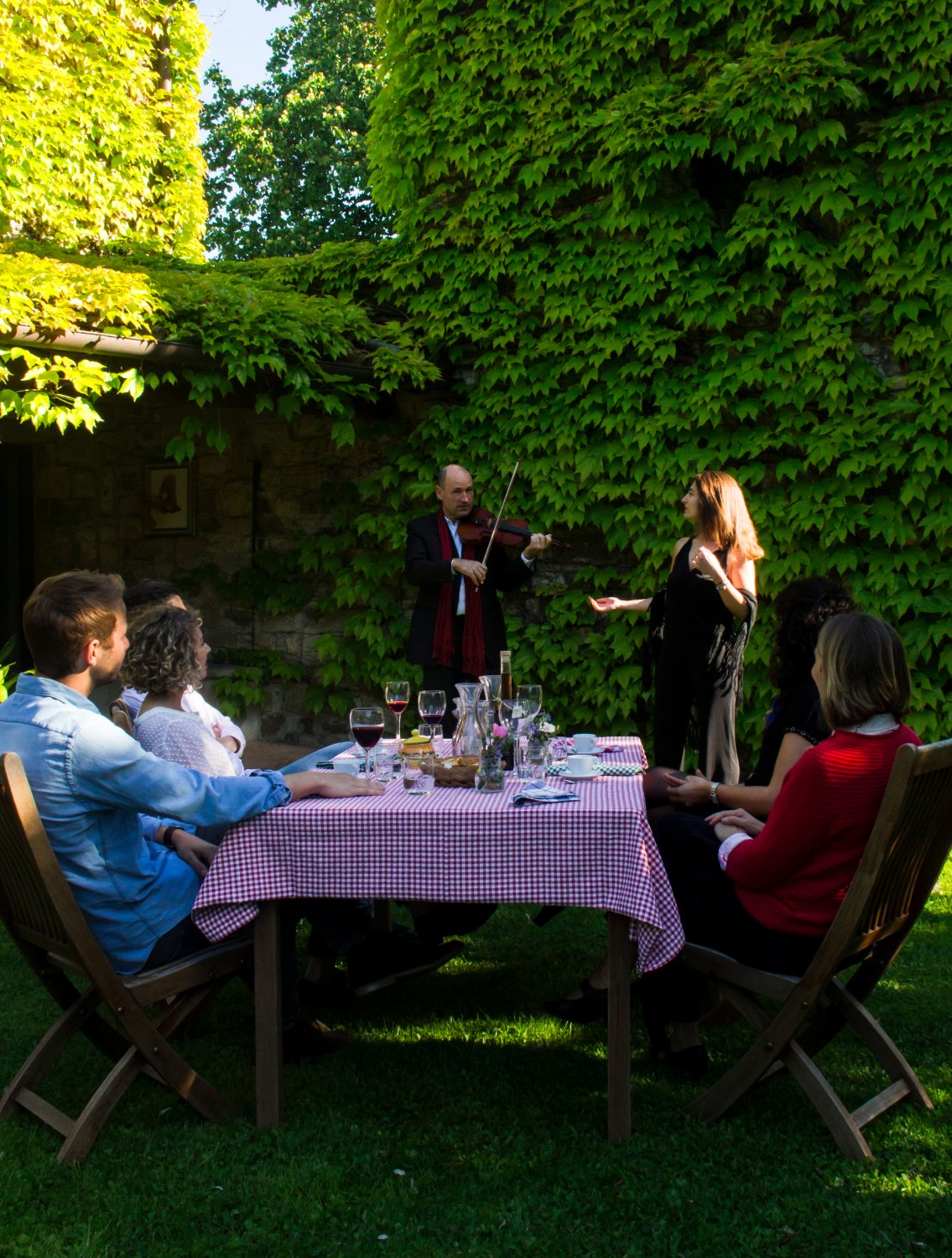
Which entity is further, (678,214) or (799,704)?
(678,214)

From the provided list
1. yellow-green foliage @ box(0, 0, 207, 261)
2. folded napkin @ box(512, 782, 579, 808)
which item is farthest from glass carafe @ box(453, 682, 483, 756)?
yellow-green foliage @ box(0, 0, 207, 261)

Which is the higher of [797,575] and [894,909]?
[797,575]

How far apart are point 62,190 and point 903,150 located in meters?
7.06

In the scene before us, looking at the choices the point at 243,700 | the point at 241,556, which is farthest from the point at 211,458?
the point at 243,700

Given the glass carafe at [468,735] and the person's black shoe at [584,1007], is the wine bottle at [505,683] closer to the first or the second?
the glass carafe at [468,735]

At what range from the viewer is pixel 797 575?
6.19 m

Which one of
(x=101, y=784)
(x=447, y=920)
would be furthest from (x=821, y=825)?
(x=101, y=784)

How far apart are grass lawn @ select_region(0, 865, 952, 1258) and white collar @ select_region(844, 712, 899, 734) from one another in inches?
38.5

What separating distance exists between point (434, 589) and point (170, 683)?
2.78 meters

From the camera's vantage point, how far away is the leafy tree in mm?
22516

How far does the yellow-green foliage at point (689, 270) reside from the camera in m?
5.86

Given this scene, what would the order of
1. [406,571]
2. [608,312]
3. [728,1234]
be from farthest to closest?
1. [608,312]
2. [406,571]
3. [728,1234]

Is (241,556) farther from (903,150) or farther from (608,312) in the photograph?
(903,150)

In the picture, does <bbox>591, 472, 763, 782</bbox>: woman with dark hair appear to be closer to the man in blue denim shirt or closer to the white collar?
the white collar
